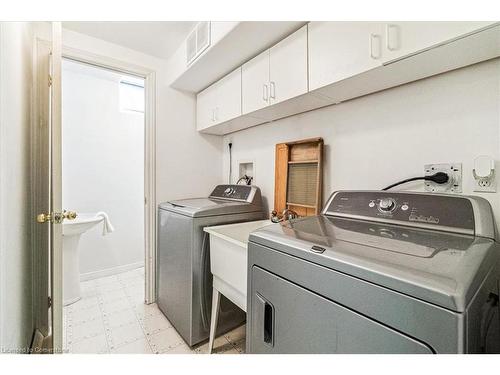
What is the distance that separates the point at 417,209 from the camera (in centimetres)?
99

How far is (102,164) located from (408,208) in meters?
3.20

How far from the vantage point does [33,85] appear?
1.56m

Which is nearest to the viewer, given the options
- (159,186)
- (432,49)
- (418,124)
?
(432,49)

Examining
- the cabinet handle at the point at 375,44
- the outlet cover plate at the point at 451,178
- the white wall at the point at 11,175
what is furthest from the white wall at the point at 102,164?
the outlet cover plate at the point at 451,178

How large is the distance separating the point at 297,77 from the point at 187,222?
1.22m

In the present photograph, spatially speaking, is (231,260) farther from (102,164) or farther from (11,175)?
(102,164)

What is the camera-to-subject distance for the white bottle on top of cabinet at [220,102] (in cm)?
186

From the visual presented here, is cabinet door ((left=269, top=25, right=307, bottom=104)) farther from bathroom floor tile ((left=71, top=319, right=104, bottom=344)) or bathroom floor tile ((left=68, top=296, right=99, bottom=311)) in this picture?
bathroom floor tile ((left=68, top=296, right=99, bottom=311))

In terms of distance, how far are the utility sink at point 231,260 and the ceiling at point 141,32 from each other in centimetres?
163

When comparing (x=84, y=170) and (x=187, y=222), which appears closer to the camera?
(x=187, y=222)

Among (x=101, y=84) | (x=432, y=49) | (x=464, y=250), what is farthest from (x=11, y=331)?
(x=101, y=84)

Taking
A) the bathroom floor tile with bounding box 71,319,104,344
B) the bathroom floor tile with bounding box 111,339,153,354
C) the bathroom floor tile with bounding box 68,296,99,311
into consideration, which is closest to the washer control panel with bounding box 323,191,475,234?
the bathroom floor tile with bounding box 111,339,153,354

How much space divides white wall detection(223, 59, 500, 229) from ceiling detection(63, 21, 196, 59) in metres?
1.23
